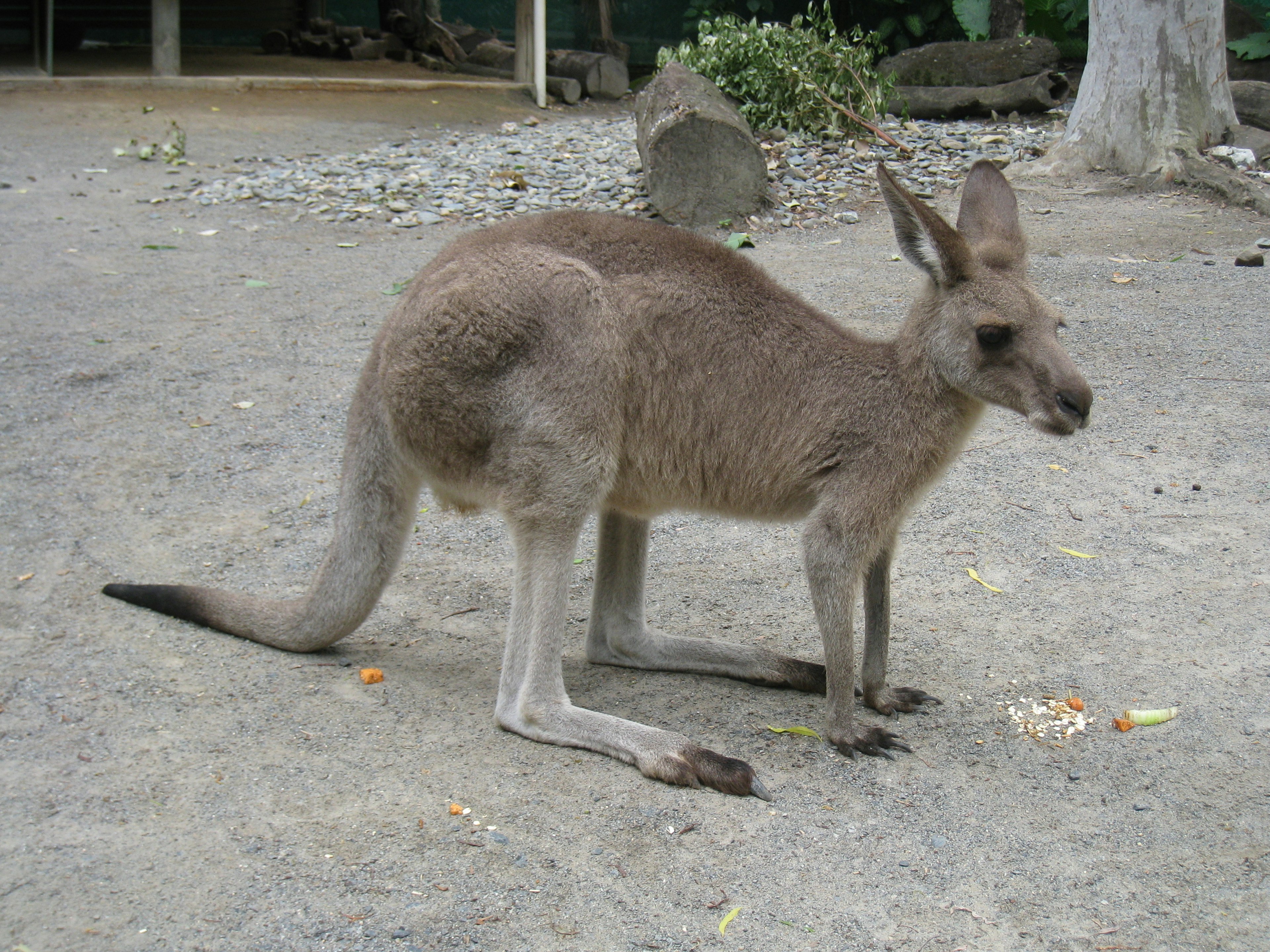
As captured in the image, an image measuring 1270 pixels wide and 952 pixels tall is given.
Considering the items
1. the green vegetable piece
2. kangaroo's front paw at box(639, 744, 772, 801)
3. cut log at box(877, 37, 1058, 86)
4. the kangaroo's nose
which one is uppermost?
cut log at box(877, 37, 1058, 86)

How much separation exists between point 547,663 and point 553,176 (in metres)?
7.66

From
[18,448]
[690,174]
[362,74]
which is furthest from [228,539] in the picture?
[362,74]

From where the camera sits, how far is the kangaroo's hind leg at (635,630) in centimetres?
368

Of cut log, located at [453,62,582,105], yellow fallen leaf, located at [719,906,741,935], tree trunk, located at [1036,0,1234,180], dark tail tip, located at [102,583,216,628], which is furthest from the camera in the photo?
cut log, located at [453,62,582,105]

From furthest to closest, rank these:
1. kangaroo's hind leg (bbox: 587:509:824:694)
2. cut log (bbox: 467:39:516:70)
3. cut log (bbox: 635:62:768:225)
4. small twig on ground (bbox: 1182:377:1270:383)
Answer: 1. cut log (bbox: 467:39:516:70)
2. cut log (bbox: 635:62:768:225)
3. small twig on ground (bbox: 1182:377:1270:383)
4. kangaroo's hind leg (bbox: 587:509:824:694)

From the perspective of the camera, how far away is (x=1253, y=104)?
10.8 meters

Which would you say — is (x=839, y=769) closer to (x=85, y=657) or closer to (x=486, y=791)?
(x=486, y=791)

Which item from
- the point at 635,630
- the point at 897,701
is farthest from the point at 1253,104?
the point at 635,630

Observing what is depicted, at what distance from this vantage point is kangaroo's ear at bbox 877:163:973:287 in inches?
119

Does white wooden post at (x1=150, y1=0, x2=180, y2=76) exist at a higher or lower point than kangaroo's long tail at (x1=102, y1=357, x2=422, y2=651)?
higher

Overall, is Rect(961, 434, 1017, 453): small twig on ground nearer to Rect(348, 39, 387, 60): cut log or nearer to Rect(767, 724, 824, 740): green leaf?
Rect(767, 724, 824, 740): green leaf

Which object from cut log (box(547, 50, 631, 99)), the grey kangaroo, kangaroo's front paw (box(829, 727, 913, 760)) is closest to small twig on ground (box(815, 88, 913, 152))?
cut log (box(547, 50, 631, 99))

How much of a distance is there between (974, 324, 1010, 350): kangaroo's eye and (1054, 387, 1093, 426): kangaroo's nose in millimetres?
205

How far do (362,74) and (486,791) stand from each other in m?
14.2
